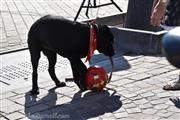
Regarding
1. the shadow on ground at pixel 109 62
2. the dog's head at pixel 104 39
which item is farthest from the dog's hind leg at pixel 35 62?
the shadow on ground at pixel 109 62

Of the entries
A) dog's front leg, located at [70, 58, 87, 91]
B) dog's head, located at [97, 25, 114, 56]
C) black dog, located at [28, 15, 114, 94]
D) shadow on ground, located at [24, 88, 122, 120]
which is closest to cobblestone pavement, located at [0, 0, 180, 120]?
shadow on ground, located at [24, 88, 122, 120]

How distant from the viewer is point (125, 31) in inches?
332

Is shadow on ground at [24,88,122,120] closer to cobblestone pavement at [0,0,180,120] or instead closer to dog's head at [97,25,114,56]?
cobblestone pavement at [0,0,180,120]

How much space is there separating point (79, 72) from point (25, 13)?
664cm

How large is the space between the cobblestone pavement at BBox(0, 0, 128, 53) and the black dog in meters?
2.78

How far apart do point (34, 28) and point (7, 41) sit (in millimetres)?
3401

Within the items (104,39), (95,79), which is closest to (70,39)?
(104,39)

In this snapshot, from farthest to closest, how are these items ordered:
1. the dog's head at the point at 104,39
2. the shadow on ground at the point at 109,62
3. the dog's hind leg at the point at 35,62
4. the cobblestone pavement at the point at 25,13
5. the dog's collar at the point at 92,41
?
the cobblestone pavement at the point at 25,13 < the shadow on ground at the point at 109,62 < the dog's hind leg at the point at 35,62 < the dog's head at the point at 104,39 < the dog's collar at the point at 92,41

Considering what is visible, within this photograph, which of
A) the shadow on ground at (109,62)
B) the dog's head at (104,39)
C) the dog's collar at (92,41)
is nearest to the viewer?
the dog's collar at (92,41)

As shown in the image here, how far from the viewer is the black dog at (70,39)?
5.79 meters

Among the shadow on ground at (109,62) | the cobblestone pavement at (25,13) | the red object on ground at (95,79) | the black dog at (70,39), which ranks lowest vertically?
the cobblestone pavement at (25,13)

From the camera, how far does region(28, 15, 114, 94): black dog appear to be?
5785 mm

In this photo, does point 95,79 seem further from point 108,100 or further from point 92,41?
point 92,41

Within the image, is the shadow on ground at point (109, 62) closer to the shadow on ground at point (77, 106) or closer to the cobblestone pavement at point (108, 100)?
the cobblestone pavement at point (108, 100)
